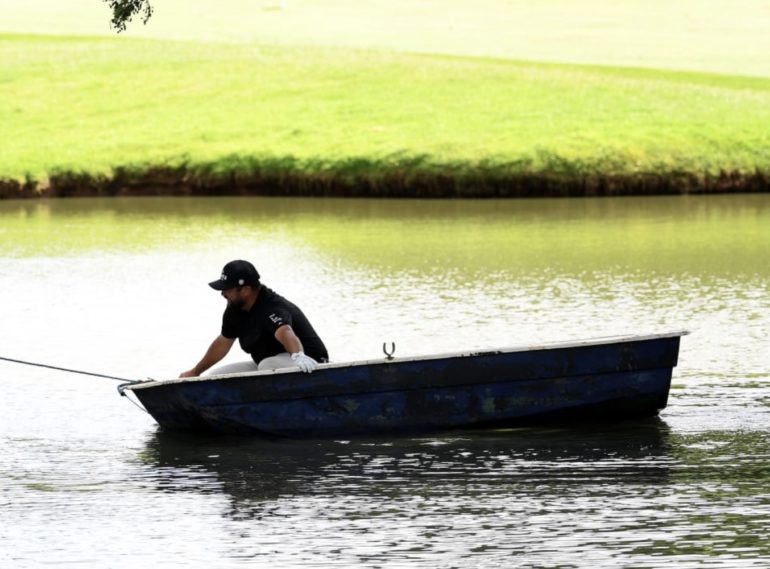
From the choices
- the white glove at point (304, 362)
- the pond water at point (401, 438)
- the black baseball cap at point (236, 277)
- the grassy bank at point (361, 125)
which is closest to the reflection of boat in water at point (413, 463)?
the pond water at point (401, 438)

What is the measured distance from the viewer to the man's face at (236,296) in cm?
1506

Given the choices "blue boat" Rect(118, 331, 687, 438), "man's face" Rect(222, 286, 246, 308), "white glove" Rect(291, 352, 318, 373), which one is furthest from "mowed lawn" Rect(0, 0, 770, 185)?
"white glove" Rect(291, 352, 318, 373)

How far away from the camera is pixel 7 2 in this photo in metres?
88.2

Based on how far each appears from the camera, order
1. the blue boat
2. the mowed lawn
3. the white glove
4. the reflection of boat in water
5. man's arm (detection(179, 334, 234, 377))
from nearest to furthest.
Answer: the reflection of boat in water → the white glove → the blue boat → man's arm (detection(179, 334, 234, 377)) → the mowed lawn

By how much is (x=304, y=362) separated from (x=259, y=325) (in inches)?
29.6

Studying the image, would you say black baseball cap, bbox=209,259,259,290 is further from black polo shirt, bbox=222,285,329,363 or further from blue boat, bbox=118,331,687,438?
blue boat, bbox=118,331,687,438

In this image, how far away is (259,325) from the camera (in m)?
15.2

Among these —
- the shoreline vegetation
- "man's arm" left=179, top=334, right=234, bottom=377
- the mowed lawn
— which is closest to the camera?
"man's arm" left=179, top=334, right=234, bottom=377

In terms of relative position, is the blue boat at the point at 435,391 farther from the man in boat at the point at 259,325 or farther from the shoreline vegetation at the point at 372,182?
the shoreline vegetation at the point at 372,182

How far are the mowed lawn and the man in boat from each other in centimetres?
2658

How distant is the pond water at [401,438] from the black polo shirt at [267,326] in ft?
2.87

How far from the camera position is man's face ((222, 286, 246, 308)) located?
15.1m

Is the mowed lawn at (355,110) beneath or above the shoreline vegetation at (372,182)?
above

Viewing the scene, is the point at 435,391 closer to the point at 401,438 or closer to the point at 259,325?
the point at 401,438
